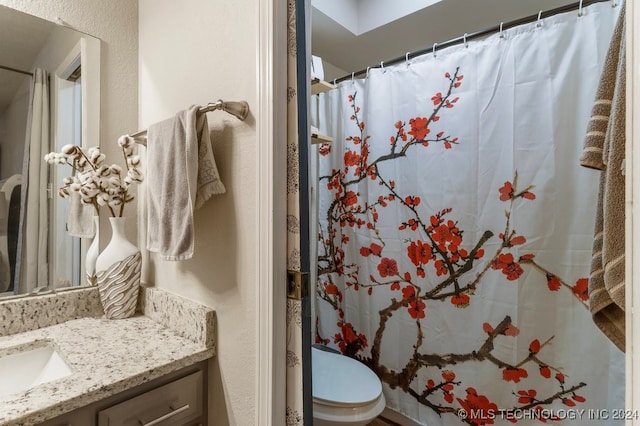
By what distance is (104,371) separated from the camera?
760 millimetres

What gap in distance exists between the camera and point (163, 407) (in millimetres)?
822

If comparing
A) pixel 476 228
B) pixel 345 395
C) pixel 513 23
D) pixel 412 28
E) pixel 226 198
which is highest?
pixel 412 28

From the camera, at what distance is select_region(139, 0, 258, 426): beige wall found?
84cm

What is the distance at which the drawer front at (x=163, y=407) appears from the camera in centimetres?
74

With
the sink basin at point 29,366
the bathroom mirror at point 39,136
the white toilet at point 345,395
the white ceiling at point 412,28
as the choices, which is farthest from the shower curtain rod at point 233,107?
the white ceiling at point 412,28

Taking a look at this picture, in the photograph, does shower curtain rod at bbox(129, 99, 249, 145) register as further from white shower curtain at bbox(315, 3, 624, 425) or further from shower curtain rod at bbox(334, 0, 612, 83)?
shower curtain rod at bbox(334, 0, 612, 83)

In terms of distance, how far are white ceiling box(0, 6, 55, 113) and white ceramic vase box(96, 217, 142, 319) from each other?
→ 0.52 metres

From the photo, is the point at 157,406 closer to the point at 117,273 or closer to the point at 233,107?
the point at 117,273

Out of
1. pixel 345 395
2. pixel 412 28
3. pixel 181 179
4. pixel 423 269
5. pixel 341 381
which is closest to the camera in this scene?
pixel 181 179

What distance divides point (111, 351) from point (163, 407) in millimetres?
216

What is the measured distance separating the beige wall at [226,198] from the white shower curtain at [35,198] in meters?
0.41

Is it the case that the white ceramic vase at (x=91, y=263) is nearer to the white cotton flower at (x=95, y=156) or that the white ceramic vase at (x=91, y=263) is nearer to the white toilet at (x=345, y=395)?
the white cotton flower at (x=95, y=156)

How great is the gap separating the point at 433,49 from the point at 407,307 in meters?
1.37

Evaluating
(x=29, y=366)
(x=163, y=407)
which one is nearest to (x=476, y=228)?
(x=163, y=407)
